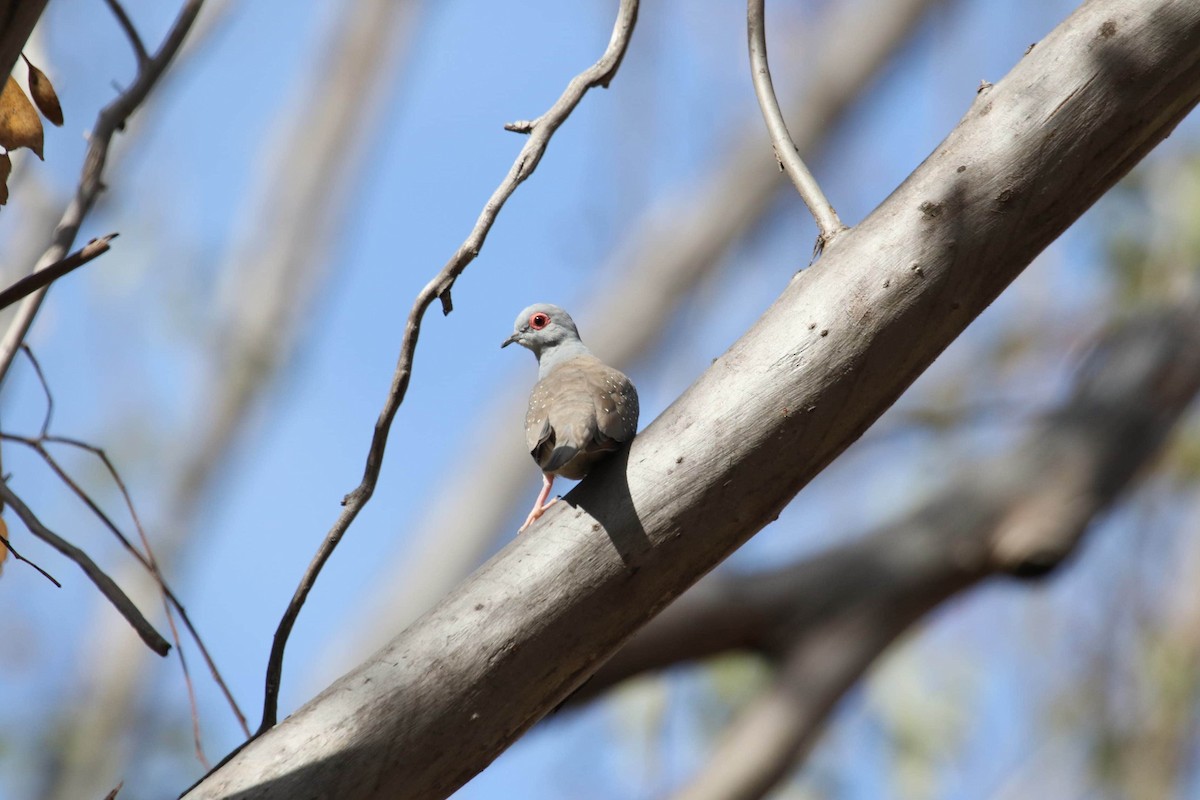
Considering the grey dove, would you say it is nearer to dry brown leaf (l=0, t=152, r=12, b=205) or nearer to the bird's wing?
the bird's wing

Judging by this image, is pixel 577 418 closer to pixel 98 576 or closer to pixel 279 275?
pixel 98 576

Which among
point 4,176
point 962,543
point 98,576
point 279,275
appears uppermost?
point 279,275

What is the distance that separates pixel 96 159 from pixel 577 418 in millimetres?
1300

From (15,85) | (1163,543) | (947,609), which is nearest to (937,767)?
(1163,543)

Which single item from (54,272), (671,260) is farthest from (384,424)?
(671,260)

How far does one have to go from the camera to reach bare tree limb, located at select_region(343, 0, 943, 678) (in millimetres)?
10164

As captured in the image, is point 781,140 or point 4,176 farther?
point 781,140

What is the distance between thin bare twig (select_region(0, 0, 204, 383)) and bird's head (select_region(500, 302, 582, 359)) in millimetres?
1535

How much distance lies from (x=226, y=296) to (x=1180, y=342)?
8.27m

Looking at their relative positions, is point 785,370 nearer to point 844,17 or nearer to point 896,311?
point 896,311

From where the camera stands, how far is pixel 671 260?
1070 cm

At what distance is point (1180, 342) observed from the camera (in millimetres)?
6172

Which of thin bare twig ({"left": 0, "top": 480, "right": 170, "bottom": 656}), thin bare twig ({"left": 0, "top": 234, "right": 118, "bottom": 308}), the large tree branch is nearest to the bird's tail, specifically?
thin bare twig ({"left": 0, "top": 480, "right": 170, "bottom": 656})

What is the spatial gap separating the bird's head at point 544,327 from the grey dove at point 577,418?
0.65 m
